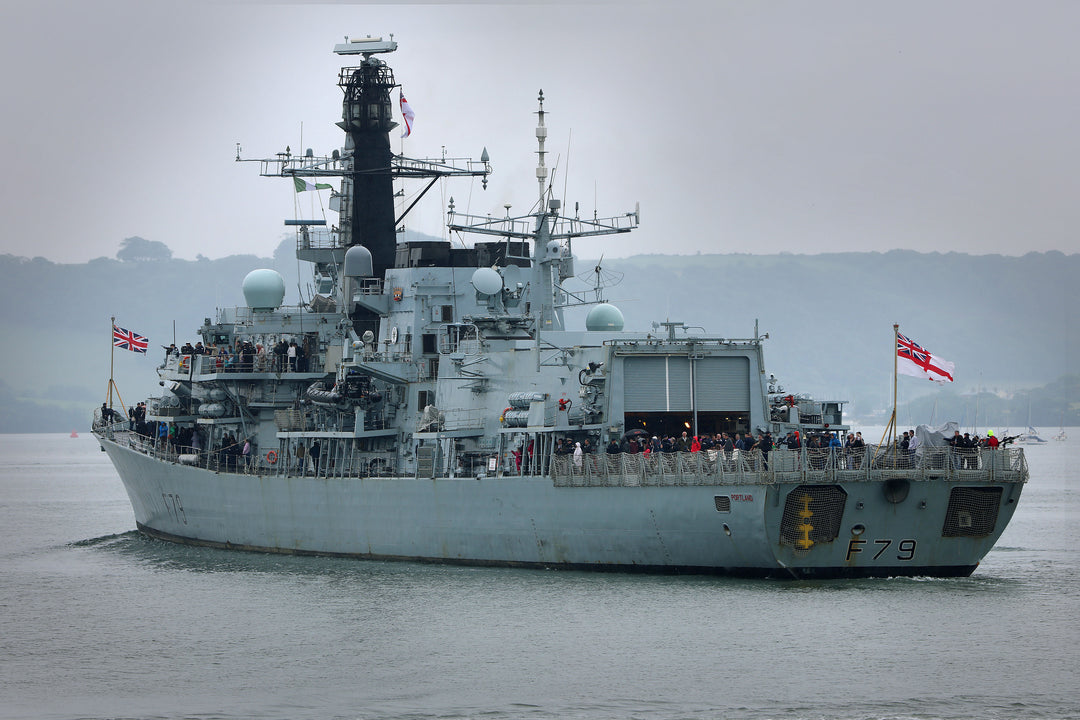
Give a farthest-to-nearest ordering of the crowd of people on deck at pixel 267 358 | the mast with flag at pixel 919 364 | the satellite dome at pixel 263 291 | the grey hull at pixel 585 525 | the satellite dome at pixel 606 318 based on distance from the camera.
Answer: the satellite dome at pixel 263 291 < the crowd of people on deck at pixel 267 358 < the satellite dome at pixel 606 318 < the mast with flag at pixel 919 364 < the grey hull at pixel 585 525

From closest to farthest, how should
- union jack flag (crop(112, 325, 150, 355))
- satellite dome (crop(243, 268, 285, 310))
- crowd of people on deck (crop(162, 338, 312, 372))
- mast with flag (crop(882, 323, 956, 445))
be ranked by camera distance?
mast with flag (crop(882, 323, 956, 445)), crowd of people on deck (crop(162, 338, 312, 372)), satellite dome (crop(243, 268, 285, 310)), union jack flag (crop(112, 325, 150, 355))

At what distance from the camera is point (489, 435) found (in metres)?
37.1

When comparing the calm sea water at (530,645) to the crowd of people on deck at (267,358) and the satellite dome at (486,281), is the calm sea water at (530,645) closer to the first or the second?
the crowd of people on deck at (267,358)

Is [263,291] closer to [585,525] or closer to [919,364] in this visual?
[585,525]

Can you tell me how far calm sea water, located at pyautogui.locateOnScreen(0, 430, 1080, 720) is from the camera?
2278 cm

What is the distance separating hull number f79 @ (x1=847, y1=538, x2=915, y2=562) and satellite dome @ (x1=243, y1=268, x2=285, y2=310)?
831 inches

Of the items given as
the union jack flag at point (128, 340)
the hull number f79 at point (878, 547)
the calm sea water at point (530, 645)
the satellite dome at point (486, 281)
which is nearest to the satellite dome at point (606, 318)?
the satellite dome at point (486, 281)

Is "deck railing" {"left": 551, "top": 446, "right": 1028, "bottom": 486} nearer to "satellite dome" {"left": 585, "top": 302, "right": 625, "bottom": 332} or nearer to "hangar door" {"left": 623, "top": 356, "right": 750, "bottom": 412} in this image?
"hangar door" {"left": 623, "top": 356, "right": 750, "bottom": 412}

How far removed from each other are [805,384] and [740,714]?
567ft

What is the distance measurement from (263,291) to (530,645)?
2153cm

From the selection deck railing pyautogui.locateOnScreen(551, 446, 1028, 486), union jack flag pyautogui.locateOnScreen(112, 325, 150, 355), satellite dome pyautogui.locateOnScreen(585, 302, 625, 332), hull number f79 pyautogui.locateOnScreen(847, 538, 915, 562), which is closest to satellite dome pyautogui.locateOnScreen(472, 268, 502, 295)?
satellite dome pyautogui.locateOnScreen(585, 302, 625, 332)

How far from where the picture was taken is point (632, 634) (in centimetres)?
2706

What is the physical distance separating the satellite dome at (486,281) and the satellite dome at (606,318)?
3229 mm

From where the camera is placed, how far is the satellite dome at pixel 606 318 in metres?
42.6
